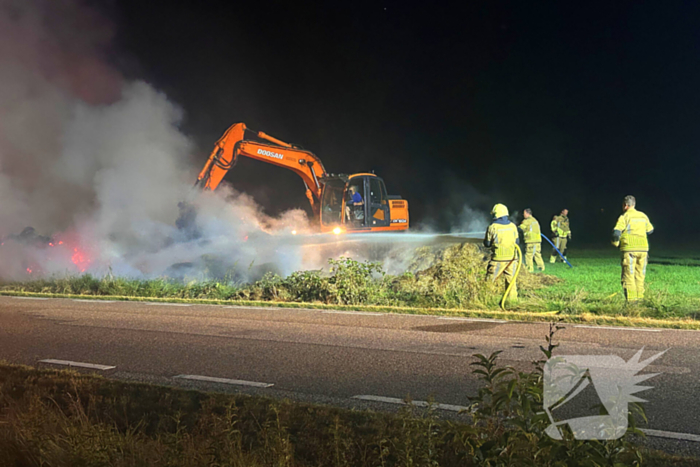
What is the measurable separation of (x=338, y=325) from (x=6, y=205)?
18601 millimetres

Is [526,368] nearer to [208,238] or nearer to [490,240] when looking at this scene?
[490,240]

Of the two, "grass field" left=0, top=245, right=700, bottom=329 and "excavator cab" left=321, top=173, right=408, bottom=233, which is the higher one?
"excavator cab" left=321, top=173, right=408, bottom=233

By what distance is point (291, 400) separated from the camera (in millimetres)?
5445

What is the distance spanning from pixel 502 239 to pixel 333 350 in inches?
188

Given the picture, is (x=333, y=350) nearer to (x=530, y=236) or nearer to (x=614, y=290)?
(x=614, y=290)

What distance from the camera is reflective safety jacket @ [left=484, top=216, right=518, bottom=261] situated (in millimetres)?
11148

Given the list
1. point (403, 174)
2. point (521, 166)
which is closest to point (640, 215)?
point (403, 174)

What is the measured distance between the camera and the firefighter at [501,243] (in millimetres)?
11156

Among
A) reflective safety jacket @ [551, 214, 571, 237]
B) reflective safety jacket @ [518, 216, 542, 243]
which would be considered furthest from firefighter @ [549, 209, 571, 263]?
reflective safety jacket @ [518, 216, 542, 243]

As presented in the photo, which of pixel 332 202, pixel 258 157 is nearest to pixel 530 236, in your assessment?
pixel 332 202

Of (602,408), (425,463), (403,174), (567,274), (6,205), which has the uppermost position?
(403,174)

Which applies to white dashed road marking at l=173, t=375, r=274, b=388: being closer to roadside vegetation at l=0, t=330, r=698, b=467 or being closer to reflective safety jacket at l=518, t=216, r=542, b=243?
roadside vegetation at l=0, t=330, r=698, b=467

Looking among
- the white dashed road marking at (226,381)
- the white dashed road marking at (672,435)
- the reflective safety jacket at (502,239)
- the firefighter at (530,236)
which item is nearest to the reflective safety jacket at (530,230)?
the firefighter at (530,236)

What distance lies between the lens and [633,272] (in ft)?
36.8
